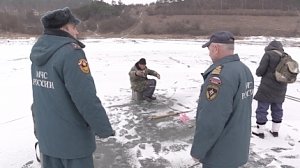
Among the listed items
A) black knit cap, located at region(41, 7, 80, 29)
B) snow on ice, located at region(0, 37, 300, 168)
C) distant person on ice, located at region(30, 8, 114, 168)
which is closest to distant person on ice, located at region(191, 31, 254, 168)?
distant person on ice, located at region(30, 8, 114, 168)

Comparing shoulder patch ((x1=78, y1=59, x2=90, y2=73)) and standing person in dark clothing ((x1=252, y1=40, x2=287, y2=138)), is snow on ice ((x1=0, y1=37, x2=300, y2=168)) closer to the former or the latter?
standing person in dark clothing ((x1=252, y1=40, x2=287, y2=138))

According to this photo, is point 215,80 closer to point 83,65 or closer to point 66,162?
point 83,65

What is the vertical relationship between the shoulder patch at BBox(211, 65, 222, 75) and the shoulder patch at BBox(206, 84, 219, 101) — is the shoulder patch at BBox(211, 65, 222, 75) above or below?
above

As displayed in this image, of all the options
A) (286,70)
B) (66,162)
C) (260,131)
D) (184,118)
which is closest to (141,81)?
(184,118)

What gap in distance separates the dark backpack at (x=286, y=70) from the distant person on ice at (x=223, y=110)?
2.30 meters

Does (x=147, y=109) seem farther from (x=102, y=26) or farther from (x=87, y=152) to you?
(x=102, y=26)

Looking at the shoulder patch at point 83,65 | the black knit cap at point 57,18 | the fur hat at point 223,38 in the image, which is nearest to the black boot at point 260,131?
the fur hat at point 223,38

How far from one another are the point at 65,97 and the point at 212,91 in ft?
3.91

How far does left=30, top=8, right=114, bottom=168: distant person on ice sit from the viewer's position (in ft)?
9.19

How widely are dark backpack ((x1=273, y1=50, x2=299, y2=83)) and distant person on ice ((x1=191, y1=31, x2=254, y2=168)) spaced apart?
230 cm

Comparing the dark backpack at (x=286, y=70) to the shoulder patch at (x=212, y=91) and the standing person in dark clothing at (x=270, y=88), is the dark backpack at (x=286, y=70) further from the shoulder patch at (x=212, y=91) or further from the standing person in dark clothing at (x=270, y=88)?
the shoulder patch at (x=212, y=91)

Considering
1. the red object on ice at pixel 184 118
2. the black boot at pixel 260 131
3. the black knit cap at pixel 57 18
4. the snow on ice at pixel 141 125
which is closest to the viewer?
the black knit cap at pixel 57 18

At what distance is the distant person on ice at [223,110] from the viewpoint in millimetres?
2873

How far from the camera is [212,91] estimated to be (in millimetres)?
2881
